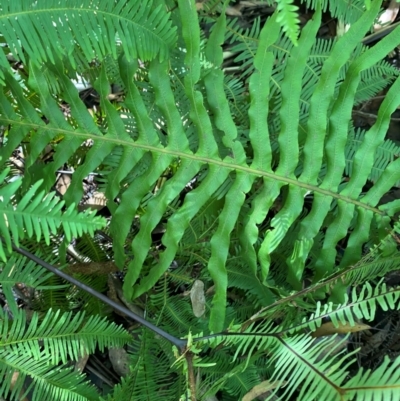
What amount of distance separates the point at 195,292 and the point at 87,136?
52 centimetres

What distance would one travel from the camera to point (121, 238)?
1.18 meters

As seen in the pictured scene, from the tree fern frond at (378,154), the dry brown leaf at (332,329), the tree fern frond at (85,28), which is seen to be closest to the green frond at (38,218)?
the tree fern frond at (85,28)

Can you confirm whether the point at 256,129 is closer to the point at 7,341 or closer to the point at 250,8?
the point at 7,341

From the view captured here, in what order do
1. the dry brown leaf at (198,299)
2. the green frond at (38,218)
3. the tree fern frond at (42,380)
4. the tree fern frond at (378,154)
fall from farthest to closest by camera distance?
the tree fern frond at (378,154)
the dry brown leaf at (198,299)
the tree fern frond at (42,380)
the green frond at (38,218)

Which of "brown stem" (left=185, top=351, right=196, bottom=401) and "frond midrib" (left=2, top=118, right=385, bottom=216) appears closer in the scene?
"brown stem" (left=185, top=351, right=196, bottom=401)

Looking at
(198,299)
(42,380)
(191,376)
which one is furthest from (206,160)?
(42,380)

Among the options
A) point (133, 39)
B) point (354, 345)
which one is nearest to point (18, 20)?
point (133, 39)

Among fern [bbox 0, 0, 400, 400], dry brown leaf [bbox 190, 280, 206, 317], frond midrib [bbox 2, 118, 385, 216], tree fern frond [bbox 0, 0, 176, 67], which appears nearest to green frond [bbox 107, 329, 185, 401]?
fern [bbox 0, 0, 400, 400]

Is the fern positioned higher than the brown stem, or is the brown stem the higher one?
the fern

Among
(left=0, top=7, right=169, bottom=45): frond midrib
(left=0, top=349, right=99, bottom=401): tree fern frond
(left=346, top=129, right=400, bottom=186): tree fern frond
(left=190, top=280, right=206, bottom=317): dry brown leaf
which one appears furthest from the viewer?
(left=346, top=129, right=400, bottom=186): tree fern frond

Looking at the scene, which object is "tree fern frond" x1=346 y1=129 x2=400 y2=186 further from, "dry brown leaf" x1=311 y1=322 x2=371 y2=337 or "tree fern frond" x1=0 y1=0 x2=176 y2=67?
"tree fern frond" x1=0 y1=0 x2=176 y2=67

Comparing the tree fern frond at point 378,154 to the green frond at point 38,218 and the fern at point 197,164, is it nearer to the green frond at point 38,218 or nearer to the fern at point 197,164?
the fern at point 197,164

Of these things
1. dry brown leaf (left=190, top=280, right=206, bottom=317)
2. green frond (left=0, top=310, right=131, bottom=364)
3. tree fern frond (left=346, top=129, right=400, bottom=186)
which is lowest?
green frond (left=0, top=310, right=131, bottom=364)

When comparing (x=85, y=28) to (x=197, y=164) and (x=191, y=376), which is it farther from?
(x=191, y=376)
